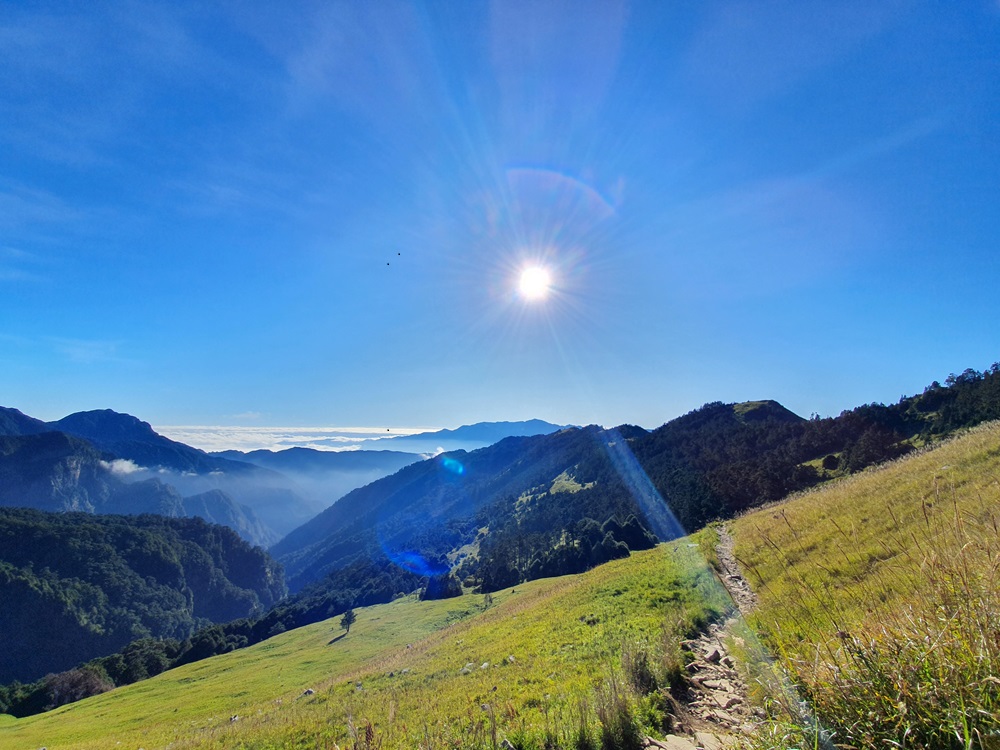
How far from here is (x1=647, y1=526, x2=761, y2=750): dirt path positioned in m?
5.88

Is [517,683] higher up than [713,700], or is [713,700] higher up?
[713,700]

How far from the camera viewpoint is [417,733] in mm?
8500

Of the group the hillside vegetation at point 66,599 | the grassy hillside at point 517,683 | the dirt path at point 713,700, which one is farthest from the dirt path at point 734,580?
the hillside vegetation at point 66,599

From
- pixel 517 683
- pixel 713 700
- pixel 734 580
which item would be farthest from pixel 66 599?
pixel 713 700

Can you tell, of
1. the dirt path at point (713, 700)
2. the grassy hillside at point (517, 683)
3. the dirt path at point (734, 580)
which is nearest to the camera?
the dirt path at point (713, 700)

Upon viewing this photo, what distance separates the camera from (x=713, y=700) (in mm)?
7266

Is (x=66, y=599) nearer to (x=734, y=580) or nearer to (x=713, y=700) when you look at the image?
(x=734, y=580)

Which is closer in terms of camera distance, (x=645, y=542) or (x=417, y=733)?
(x=417, y=733)

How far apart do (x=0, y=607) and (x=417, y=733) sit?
235 metres

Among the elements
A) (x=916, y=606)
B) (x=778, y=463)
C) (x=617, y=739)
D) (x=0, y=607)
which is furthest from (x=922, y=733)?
(x=0, y=607)

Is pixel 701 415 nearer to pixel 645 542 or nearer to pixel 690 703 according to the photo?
pixel 645 542

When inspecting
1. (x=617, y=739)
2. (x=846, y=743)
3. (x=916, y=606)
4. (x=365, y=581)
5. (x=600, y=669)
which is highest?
(x=916, y=606)

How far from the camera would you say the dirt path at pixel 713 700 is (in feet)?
19.3

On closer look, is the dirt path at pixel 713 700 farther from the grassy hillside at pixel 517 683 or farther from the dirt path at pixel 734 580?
the dirt path at pixel 734 580
